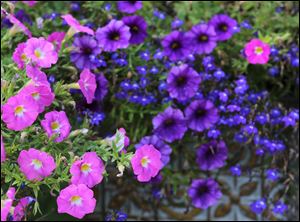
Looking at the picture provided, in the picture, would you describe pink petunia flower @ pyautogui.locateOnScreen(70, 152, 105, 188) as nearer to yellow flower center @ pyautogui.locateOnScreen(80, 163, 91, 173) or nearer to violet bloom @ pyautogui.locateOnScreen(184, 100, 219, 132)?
yellow flower center @ pyautogui.locateOnScreen(80, 163, 91, 173)

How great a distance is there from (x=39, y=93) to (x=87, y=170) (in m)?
0.22

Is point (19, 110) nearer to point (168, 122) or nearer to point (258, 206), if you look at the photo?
point (168, 122)

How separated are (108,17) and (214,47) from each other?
0.40 meters

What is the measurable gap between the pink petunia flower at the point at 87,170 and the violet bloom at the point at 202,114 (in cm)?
81

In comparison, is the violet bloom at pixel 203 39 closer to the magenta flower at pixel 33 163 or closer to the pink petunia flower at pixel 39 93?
the pink petunia flower at pixel 39 93

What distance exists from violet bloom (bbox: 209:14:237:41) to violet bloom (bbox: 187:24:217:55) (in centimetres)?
4

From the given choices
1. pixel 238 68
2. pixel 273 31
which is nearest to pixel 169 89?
pixel 238 68

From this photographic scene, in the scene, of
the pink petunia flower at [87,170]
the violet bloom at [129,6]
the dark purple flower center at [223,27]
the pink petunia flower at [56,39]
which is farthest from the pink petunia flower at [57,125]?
the dark purple flower center at [223,27]

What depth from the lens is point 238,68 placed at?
252 centimetres

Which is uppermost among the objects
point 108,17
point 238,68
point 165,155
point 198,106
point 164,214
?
point 108,17

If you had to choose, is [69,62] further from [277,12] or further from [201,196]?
[277,12]

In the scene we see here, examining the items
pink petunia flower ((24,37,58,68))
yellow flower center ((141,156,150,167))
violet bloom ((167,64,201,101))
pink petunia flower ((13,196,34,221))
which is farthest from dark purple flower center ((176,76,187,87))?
pink petunia flower ((13,196,34,221))

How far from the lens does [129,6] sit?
2516 mm

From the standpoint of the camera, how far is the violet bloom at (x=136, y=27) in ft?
8.13
